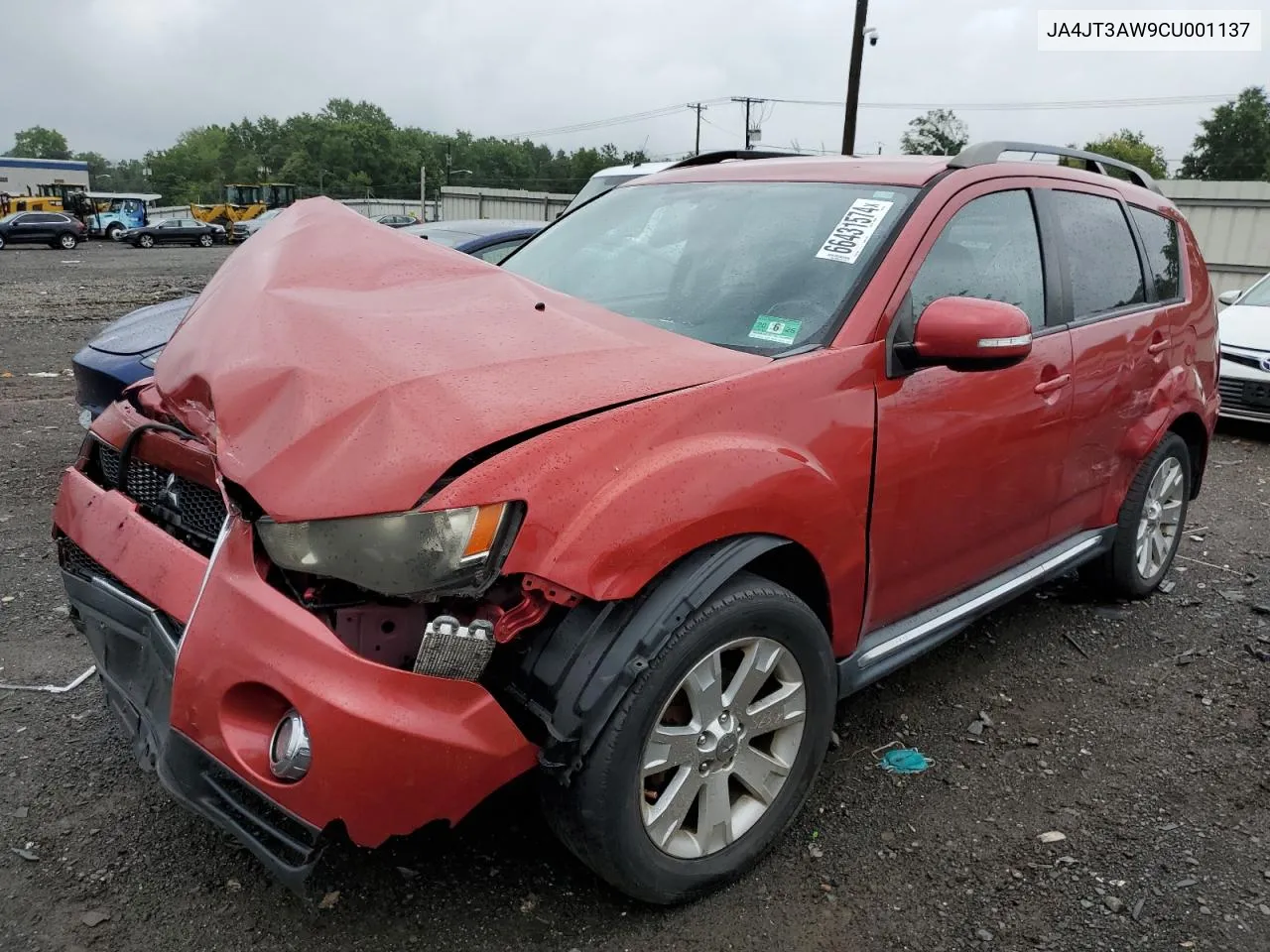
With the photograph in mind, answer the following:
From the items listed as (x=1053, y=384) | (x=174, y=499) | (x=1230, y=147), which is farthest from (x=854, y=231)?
(x=1230, y=147)

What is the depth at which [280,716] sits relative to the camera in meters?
1.96

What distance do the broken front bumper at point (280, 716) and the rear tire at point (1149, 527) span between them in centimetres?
306

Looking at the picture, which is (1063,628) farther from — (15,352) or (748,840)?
(15,352)

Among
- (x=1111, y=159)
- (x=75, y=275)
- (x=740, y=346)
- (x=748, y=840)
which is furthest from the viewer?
(x=75, y=275)

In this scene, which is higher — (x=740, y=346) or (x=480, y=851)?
(x=740, y=346)

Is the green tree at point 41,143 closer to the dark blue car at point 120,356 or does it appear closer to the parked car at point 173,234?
the parked car at point 173,234

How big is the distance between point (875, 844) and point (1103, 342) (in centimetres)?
202

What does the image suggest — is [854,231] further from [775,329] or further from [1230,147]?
[1230,147]

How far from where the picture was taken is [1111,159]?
13.4 ft

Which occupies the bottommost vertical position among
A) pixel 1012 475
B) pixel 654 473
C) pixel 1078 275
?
pixel 1012 475

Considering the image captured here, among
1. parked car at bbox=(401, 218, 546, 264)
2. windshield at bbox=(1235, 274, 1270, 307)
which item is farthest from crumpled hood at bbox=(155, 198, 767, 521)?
windshield at bbox=(1235, 274, 1270, 307)

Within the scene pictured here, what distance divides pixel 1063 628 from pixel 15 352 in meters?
10.9

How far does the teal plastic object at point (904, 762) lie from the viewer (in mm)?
3006

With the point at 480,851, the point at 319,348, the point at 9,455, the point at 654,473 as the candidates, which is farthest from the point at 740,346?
the point at 9,455
